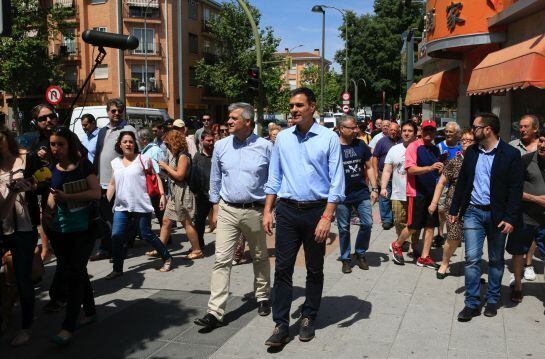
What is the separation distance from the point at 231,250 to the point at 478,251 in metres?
2.21

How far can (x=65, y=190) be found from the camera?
14.2 feet

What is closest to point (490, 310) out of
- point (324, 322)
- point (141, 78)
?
point (324, 322)

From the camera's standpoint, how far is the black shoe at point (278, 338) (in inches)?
160

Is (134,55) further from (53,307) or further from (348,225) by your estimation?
(53,307)

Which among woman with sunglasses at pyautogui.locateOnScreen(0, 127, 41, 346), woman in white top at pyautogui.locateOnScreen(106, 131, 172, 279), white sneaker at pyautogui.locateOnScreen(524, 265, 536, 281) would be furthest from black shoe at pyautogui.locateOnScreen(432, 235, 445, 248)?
woman with sunglasses at pyautogui.locateOnScreen(0, 127, 41, 346)

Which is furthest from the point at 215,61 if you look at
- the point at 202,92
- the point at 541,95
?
the point at 541,95

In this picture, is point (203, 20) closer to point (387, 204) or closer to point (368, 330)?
point (387, 204)

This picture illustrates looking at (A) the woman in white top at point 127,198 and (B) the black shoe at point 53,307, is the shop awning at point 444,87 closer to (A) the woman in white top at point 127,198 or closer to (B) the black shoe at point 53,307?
(A) the woman in white top at point 127,198

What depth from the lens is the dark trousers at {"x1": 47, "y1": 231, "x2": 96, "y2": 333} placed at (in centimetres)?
426

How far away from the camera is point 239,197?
15.4 feet

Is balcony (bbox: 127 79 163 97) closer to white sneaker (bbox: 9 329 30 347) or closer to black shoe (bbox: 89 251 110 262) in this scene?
black shoe (bbox: 89 251 110 262)

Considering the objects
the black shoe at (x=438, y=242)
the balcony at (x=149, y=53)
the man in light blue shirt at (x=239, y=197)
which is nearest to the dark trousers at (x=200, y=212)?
the man in light blue shirt at (x=239, y=197)

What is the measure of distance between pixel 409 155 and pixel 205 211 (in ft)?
9.55

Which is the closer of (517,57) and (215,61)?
(517,57)
